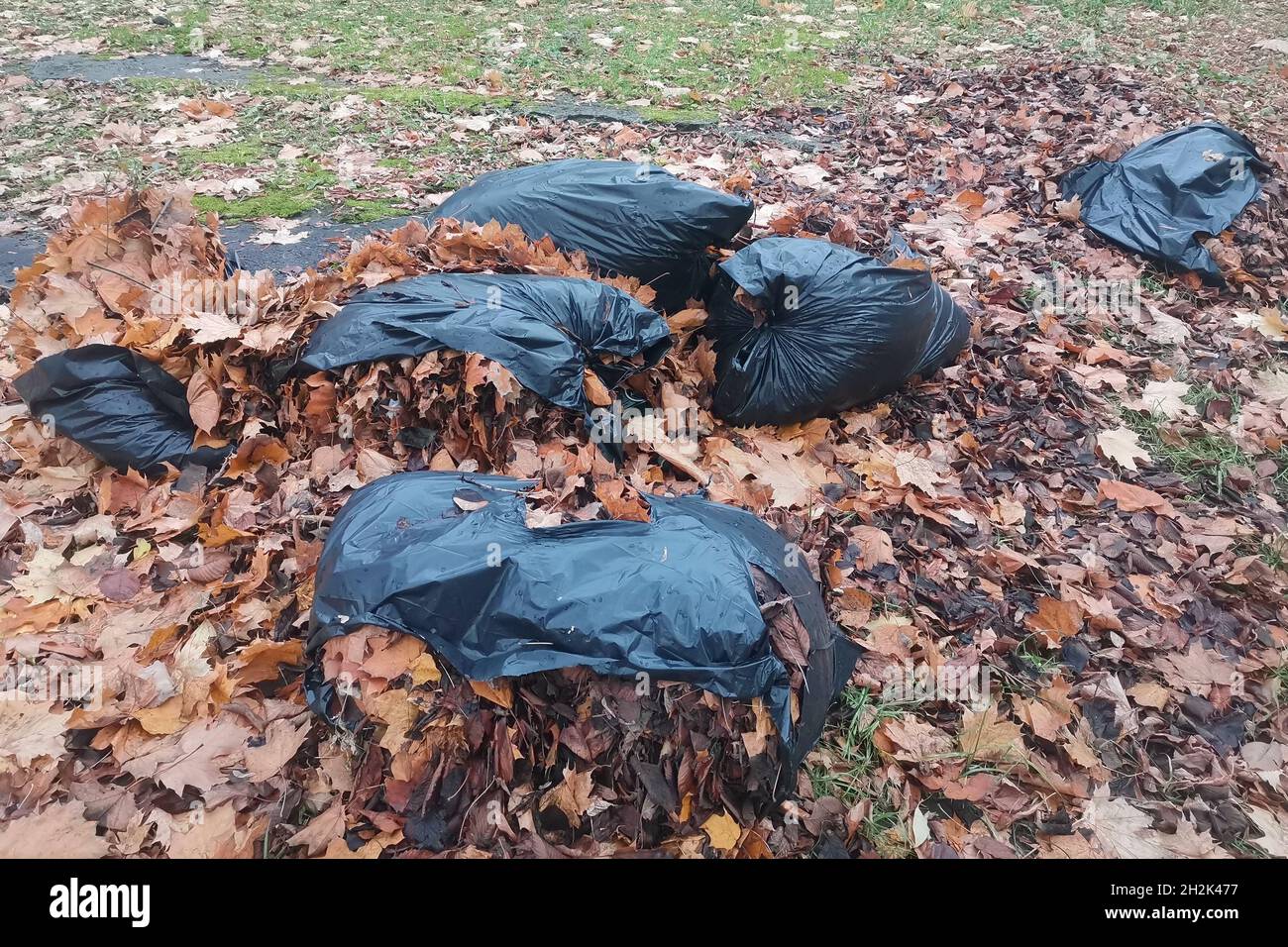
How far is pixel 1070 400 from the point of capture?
3.56 meters

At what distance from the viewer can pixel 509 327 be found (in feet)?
8.78

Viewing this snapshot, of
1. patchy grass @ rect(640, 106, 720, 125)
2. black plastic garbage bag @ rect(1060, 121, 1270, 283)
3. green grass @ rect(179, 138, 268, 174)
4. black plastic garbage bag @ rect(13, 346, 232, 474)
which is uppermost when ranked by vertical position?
black plastic garbage bag @ rect(1060, 121, 1270, 283)

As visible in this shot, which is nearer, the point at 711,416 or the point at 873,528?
the point at 873,528

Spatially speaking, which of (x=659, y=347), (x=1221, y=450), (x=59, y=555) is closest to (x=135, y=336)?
(x=59, y=555)

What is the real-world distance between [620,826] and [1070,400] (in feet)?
9.39

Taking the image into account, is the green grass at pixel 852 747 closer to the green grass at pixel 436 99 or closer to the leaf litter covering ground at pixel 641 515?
the leaf litter covering ground at pixel 641 515

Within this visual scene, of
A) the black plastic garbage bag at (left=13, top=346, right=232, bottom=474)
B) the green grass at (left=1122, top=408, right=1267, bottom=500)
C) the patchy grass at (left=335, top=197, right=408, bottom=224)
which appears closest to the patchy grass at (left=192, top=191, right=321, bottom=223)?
the patchy grass at (left=335, top=197, right=408, bottom=224)

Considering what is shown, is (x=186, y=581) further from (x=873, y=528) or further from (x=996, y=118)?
(x=996, y=118)

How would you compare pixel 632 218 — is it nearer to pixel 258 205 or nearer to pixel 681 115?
pixel 258 205

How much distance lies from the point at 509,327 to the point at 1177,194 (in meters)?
4.22

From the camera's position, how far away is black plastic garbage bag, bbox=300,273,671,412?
8.69 feet

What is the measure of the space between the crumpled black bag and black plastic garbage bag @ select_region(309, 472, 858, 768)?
1317 mm

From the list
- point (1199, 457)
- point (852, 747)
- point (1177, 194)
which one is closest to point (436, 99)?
point (1177, 194)

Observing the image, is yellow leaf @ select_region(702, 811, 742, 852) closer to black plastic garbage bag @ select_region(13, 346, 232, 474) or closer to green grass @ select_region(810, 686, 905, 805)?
A: green grass @ select_region(810, 686, 905, 805)
